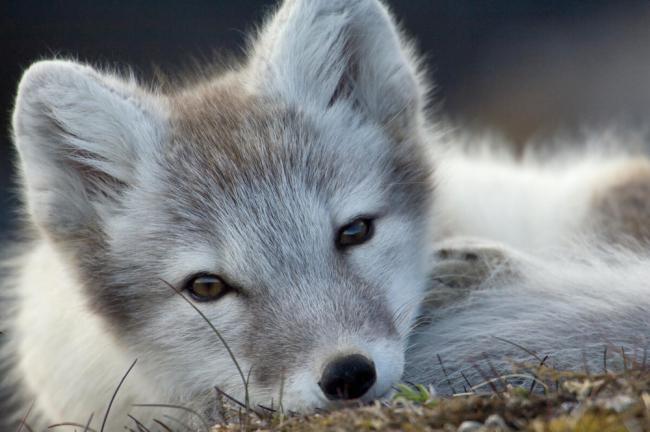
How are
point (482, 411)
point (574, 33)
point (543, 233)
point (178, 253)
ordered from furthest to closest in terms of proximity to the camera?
point (574, 33) < point (543, 233) < point (178, 253) < point (482, 411)

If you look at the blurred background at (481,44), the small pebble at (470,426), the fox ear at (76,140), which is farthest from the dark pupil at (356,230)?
the blurred background at (481,44)

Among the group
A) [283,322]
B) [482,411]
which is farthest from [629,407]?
[283,322]

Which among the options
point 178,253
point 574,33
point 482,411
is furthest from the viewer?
point 574,33

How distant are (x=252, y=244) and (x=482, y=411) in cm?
86

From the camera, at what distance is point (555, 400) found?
1.65m

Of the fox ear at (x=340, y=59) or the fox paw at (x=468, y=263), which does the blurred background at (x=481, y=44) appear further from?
the fox paw at (x=468, y=263)

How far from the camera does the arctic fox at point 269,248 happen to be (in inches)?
84.7

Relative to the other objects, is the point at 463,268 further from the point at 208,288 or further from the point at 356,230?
the point at 208,288

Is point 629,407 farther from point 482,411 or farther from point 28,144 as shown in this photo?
point 28,144

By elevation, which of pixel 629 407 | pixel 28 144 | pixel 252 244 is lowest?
pixel 629 407

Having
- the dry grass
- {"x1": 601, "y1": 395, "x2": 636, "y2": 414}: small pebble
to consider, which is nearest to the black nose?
the dry grass

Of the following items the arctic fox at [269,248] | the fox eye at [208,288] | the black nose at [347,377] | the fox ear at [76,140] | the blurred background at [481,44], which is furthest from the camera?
the blurred background at [481,44]

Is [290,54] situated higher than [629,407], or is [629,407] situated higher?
[290,54]

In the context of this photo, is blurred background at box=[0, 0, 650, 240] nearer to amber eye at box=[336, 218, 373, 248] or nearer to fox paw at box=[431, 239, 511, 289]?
fox paw at box=[431, 239, 511, 289]
